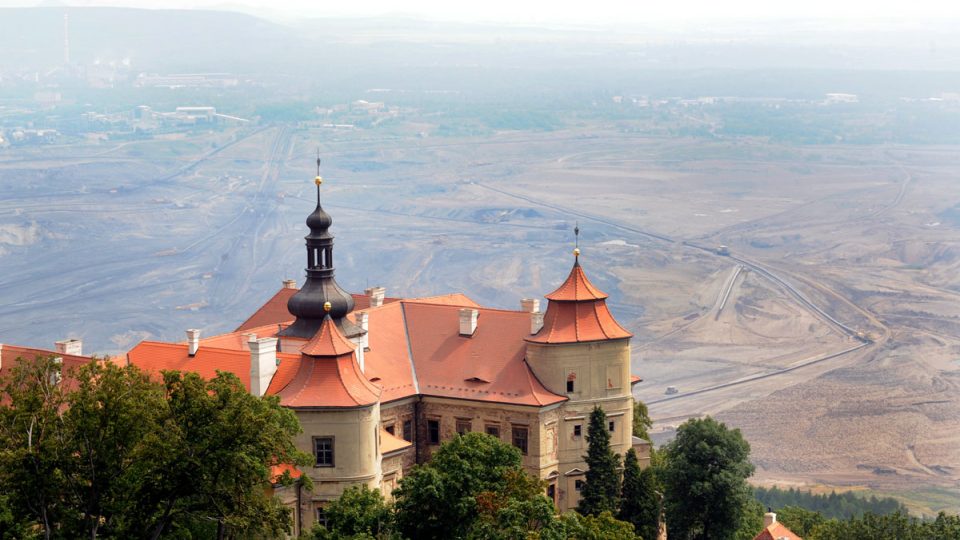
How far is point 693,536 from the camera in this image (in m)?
78.5

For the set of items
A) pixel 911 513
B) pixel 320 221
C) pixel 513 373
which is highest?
pixel 320 221

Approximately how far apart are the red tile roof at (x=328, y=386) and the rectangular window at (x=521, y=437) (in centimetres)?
974

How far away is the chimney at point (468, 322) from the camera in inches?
3263

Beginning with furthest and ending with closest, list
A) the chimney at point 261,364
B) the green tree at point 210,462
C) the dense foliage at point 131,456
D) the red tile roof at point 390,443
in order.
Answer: the red tile roof at point 390,443
the chimney at point 261,364
the green tree at point 210,462
the dense foliage at point 131,456

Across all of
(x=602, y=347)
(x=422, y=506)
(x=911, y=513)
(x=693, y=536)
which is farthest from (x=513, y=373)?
(x=911, y=513)

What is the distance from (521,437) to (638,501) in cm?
610

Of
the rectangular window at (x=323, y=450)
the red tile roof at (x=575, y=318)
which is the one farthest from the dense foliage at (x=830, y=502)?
the rectangular window at (x=323, y=450)

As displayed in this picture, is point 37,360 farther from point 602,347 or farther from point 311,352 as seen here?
point 602,347

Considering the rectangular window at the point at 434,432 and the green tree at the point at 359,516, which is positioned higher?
the rectangular window at the point at 434,432

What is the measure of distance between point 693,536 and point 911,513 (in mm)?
81509

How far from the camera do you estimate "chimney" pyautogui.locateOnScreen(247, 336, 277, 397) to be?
7212cm

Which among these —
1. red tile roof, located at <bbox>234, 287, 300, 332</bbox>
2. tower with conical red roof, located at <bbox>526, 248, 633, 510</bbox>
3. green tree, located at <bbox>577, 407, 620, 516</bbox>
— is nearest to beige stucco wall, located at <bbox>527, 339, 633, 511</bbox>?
tower with conical red roof, located at <bbox>526, 248, 633, 510</bbox>

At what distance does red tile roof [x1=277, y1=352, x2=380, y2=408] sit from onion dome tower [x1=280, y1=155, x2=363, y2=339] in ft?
23.7

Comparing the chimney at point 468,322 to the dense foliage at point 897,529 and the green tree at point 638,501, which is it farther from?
the dense foliage at point 897,529
